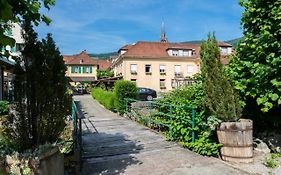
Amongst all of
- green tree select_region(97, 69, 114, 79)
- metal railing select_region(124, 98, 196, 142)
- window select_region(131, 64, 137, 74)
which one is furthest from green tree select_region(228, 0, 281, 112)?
green tree select_region(97, 69, 114, 79)

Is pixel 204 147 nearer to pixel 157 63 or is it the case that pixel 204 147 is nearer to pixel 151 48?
pixel 157 63

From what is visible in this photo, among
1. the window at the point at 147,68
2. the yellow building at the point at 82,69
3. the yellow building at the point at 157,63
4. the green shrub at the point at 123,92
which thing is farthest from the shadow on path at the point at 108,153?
the yellow building at the point at 82,69

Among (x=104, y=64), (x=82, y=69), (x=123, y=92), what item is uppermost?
(x=104, y=64)

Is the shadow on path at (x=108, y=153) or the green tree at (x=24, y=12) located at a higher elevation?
the green tree at (x=24, y=12)

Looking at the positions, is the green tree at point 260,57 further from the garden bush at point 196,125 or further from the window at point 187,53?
the window at point 187,53

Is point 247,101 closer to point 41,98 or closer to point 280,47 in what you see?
point 280,47

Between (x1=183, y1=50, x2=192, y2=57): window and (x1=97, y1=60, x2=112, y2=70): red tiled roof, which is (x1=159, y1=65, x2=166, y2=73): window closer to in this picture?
→ (x1=183, y1=50, x2=192, y2=57): window

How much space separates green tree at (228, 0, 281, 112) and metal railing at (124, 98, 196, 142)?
4.89 feet

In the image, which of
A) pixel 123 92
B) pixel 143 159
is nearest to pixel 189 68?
pixel 123 92

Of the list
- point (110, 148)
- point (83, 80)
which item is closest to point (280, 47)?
point (110, 148)

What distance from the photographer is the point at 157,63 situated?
46.8 m

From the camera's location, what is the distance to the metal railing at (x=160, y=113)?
26.2ft

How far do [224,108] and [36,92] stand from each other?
4.10 metres

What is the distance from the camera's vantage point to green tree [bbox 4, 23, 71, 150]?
4441mm
